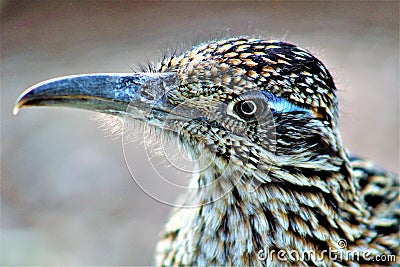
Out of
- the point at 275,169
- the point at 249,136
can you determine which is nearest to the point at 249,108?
the point at 249,136

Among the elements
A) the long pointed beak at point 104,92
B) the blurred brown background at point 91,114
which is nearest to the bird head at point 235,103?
the long pointed beak at point 104,92

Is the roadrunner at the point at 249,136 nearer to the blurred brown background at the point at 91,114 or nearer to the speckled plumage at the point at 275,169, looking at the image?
the speckled plumage at the point at 275,169

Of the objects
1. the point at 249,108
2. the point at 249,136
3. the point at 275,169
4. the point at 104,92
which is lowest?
the point at 275,169

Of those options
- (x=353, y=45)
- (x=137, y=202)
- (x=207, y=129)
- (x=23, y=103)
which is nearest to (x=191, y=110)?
(x=207, y=129)

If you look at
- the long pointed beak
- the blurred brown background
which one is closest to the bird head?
the long pointed beak

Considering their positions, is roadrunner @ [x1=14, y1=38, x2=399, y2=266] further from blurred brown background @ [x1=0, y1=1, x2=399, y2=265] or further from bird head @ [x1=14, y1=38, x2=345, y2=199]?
blurred brown background @ [x1=0, y1=1, x2=399, y2=265]

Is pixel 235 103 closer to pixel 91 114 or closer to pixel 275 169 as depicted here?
pixel 275 169
